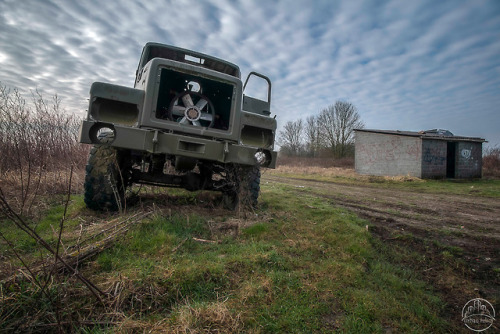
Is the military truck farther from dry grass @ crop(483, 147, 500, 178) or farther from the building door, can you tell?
dry grass @ crop(483, 147, 500, 178)

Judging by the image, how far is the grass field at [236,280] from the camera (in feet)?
5.12

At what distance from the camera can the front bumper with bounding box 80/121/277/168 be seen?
292cm

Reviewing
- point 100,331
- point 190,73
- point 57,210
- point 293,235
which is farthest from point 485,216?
point 57,210

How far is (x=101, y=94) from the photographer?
303 cm

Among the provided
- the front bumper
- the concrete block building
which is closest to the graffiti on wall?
the concrete block building

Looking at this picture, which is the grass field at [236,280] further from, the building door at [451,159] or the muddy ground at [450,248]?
the building door at [451,159]

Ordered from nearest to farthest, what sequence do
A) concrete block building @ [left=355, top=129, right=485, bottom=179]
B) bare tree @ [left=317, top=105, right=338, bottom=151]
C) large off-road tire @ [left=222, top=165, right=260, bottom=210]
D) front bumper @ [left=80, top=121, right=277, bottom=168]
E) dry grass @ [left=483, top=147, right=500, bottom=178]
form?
1. front bumper @ [left=80, top=121, right=277, bottom=168]
2. large off-road tire @ [left=222, top=165, right=260, bottom=210]
3. concrete block building @ [left=355, top=129, right=485, bottom=179]
4. dry grass @ [left=483, top=147, right=500, bottom=178]
5. bare tree @ [left=317, top=105, right=338, bottom=151]

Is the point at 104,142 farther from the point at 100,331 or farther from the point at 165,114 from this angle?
the point at 100,331

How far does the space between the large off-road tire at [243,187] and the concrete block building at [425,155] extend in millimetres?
15257

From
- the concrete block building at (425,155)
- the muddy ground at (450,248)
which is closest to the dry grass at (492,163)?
the concrete block building at (425,155)

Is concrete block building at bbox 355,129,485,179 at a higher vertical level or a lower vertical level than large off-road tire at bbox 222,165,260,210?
higher
